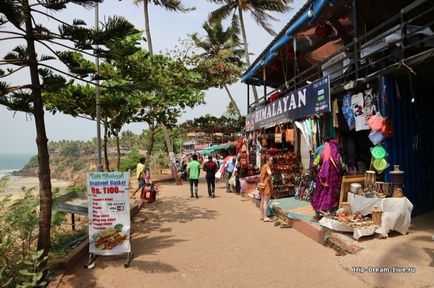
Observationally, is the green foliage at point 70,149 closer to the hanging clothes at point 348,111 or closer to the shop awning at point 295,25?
the shop awning at point 295,25

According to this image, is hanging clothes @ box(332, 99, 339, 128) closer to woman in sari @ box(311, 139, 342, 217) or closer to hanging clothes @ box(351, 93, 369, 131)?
hanging clothes @ box(351, 93, 369, 131)

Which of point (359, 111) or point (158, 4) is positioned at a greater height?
point (158, 4)

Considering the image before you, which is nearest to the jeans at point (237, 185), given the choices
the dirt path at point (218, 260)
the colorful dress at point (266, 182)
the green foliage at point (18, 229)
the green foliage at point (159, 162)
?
the dirt path at point (218, 260)

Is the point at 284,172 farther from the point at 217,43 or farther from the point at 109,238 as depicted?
the point at 217,43

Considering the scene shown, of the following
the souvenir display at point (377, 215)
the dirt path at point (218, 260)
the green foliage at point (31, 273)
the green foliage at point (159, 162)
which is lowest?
the dirt path at point (218, 260)

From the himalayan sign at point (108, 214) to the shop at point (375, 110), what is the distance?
3.51 m

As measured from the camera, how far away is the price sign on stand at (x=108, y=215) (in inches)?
252

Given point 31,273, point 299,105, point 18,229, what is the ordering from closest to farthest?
point 31,273 → point 18,229 → point 299,105

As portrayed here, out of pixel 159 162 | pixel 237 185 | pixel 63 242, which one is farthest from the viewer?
pixel 159 162

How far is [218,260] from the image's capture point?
6375 millimetres

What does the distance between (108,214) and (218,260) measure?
1.97 metres

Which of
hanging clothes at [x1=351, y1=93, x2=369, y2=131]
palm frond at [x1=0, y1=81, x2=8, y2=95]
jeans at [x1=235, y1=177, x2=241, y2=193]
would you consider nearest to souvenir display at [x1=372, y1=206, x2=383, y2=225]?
hanging clothes at [x1=351, y1=93, x2=369, y2=131]

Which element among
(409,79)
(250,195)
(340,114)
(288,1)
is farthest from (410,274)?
(288,1)

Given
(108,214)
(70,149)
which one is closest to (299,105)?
(108,214)
